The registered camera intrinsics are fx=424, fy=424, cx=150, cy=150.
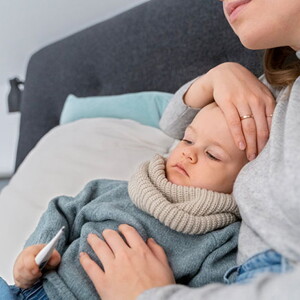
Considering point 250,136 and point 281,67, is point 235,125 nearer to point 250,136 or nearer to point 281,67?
point 250,136

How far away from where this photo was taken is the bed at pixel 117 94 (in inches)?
51.0

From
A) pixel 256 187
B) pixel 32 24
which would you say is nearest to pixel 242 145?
pixel 256 187

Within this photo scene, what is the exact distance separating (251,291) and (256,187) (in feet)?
0.79

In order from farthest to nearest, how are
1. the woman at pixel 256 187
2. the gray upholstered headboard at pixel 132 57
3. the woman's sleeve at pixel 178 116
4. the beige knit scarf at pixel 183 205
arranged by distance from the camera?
the gray upholstered headboard at pixel 132 57 < the woman's sleeve at pixel 178 116 < the beige knit scarf at pixel 183 205 < the woman at pixel 256 187

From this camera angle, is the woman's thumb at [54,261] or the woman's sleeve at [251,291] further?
the woman's thumb at [54,261]

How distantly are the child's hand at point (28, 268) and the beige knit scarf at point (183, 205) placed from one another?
202mm

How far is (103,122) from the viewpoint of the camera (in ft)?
4.80

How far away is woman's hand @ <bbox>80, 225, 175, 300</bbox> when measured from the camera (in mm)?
691

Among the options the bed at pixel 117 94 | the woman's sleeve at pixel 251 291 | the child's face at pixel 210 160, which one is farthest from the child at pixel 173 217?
the bed at pixel 117 94

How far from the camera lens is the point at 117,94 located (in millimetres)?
1700

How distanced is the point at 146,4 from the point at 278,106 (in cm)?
95

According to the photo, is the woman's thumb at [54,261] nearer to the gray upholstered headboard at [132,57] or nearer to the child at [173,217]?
the child at [173,217]

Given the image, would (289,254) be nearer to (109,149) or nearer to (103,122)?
(109,149)

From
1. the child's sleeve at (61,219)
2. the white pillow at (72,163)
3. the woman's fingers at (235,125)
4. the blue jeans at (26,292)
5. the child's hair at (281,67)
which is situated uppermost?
the child's hair at (281,67)
